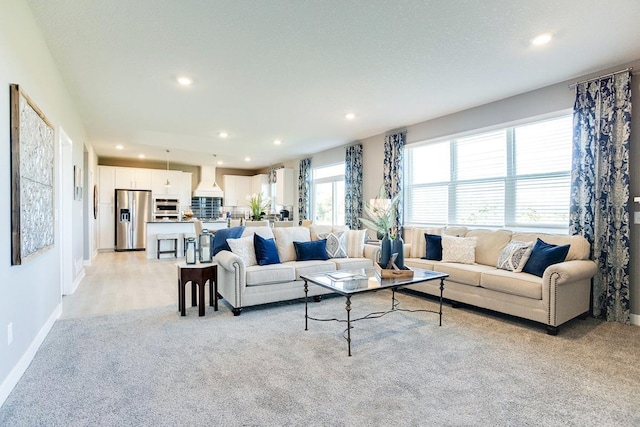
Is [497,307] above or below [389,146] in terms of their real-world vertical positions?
below

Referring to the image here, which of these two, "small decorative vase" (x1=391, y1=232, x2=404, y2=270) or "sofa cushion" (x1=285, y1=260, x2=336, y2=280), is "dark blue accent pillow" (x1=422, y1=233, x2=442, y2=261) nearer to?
"small decorative vase" (x1=391, y1=232, x2=404, y2=270)

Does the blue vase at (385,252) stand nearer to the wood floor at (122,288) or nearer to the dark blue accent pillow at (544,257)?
the dark blue accent pillow at (544,257)

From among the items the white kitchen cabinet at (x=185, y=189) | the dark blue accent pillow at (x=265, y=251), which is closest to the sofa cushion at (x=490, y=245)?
the dark blue accent pillow at (x=265, y=251)

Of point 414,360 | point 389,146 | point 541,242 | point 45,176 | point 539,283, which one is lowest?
point 414,360

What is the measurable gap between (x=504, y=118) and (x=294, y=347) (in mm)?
4020

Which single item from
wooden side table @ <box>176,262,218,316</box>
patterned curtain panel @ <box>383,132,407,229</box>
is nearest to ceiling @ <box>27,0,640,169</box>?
patterned curtain panel @ <box>383,132,407,229</box>

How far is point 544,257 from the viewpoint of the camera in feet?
11.6

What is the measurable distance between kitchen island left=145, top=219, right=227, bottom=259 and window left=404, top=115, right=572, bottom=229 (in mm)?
4862

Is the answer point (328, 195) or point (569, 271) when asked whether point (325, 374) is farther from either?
point (328, 195)

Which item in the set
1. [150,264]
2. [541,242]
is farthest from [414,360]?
[150,264]

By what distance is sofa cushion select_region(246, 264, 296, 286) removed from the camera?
3.83 metres

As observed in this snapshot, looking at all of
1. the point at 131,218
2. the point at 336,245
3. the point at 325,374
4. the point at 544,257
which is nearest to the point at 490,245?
the point at 544,257

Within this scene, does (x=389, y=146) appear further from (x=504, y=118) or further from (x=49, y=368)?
(x=49, y=368)

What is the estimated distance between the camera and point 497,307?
361cm
